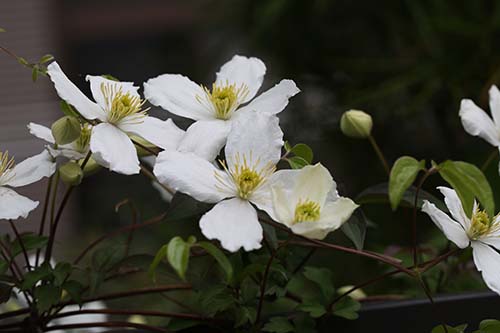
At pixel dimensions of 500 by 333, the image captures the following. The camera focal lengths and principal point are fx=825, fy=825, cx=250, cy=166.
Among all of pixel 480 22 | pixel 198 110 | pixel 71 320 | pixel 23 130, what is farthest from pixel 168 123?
pixel 23 130

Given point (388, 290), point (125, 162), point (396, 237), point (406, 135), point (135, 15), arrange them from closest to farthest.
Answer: point (125, 162), point (388, 290), point (396, 237), point (406, 135), point (135, 15)

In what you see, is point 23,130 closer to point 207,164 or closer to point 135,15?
point 135,15

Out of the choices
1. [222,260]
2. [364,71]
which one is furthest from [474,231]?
[364,71]

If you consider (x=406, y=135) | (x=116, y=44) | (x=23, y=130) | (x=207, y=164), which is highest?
(x=116, y=44)

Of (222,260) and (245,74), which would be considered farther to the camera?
(245,74)

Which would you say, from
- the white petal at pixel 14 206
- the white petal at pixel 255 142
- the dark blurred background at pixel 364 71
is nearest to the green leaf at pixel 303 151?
the white petal at pixel 255 142

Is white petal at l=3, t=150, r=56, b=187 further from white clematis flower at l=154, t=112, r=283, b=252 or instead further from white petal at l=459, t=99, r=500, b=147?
white petal at l=459, t=99, r=500, b=147

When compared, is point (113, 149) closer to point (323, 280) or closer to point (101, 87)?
point (101, 87)
